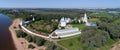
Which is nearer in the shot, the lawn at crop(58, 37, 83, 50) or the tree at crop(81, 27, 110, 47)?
the tree at crop(81, 27, 110, 47)

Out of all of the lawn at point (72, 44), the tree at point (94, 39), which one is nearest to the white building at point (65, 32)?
the lawn at point (72, 44)

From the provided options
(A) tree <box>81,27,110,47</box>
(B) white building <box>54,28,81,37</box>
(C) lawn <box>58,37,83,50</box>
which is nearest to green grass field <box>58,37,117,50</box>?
(C) lawn <box>58,37,83,50</box>

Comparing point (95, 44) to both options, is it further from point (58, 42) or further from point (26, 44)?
point (26, 44)

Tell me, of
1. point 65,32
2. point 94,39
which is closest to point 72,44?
point 94,39

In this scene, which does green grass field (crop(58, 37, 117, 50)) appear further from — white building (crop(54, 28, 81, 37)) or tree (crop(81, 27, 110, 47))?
white building (crop(54, 28, 81, 37))

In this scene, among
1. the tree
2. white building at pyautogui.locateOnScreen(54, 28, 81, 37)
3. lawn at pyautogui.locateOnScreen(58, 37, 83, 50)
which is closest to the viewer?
the tree

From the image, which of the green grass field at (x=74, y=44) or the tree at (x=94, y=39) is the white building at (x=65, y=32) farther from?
the tree at (x=94, y=39)

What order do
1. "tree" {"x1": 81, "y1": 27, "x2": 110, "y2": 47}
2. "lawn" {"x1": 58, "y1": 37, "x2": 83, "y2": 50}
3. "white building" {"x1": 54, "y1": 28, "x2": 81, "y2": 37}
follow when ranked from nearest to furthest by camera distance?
"tree" {"x1": 81, "y1": 27, "x2": 110, "y2": 47} < "lawn" {"x1": 58, "y1": 37, "x2": 83, "y2": 50} < "white building" {"x1": 54, "y1": 28, "x2": 81, "y2": 37}

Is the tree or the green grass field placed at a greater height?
the tree

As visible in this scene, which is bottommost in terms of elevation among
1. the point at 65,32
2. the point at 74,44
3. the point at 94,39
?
the point at 74,44

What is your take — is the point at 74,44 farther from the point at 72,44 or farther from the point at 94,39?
the point at 94,39

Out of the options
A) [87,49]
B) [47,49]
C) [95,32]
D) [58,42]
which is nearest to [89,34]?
[95,32]
